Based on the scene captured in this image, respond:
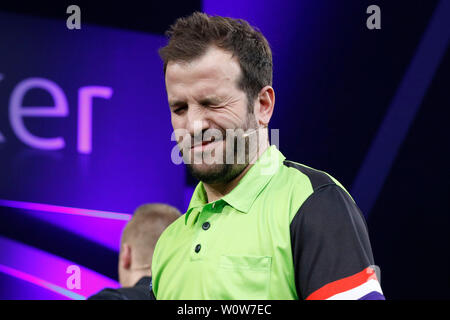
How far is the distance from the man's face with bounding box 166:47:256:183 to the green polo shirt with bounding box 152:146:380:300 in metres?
0.09

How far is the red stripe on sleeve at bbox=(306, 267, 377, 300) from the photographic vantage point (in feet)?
3.33

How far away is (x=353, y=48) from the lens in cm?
315

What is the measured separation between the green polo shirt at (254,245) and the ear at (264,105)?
7 centimetres

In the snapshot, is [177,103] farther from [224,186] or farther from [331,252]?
[331,252]

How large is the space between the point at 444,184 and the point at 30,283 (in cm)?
238

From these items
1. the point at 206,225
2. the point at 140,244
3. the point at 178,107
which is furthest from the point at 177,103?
the point at 140,244

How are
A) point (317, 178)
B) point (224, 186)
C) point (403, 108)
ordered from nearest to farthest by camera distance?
1. point (317, 178)
2. point (224, 186)
3. point (403, 108)

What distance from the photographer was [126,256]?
7.66 feet

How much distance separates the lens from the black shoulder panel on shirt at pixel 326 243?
1.03 m

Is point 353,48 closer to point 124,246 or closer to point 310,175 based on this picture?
point 124,246

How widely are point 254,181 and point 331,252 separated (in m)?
0.27

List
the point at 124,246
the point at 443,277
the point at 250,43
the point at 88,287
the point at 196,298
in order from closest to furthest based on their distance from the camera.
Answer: the point at 196,298
the point at 250,43
the point at 124,246
the point at 443,277
the point at 88,287

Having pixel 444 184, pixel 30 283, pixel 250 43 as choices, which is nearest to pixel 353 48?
pixel 444 184

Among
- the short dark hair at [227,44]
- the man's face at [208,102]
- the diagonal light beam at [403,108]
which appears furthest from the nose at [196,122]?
the diagonal light beam at [403,108]
